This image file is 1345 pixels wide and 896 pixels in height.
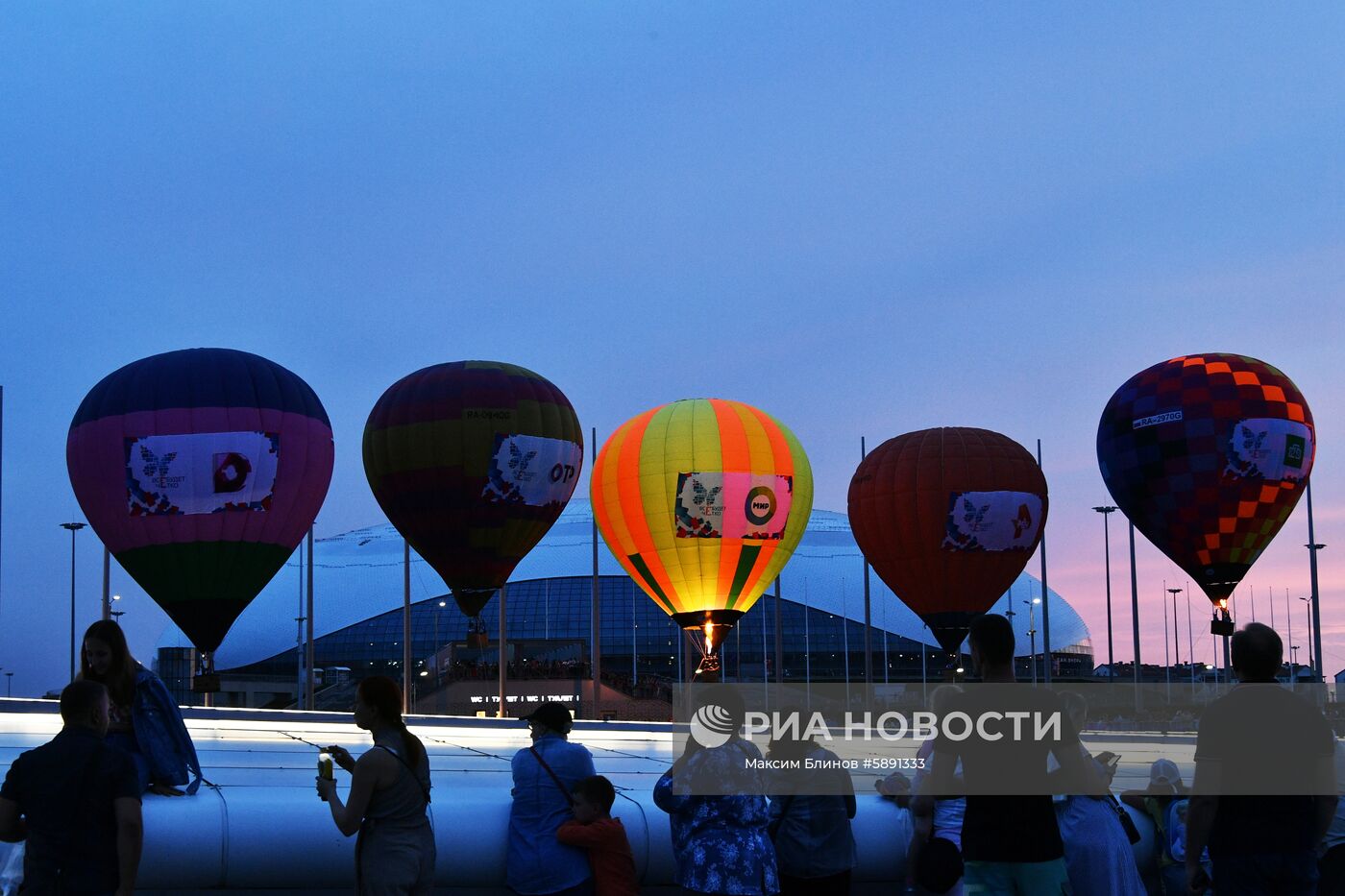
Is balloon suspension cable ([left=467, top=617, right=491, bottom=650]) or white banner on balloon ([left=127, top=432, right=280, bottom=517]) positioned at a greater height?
white banner on balloon ([left=127, top=432, right=280, bottom=517])

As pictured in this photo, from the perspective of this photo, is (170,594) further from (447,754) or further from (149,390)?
(447,754)

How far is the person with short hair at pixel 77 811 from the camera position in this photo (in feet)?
20.7

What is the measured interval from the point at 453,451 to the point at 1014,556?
983 centimetres

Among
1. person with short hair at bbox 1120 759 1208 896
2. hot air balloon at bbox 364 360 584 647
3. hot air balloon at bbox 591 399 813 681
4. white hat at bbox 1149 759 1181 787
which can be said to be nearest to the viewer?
person with short hair at bbox 1120 759 1208 896

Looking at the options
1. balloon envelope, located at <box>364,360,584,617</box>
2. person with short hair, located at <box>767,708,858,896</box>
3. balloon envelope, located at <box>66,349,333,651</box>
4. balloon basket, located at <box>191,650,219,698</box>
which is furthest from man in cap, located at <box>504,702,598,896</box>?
balloon envelope, located at <box>364,360,584,617</box>

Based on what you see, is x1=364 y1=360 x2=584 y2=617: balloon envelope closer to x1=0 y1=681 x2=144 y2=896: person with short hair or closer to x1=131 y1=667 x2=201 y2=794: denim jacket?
x1=131 y1=667 x2=201 y2=794: denim jacket

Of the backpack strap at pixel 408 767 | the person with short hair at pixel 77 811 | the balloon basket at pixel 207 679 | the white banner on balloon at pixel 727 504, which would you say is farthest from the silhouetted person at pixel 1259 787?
the white banner on balloon at pixel 727 504

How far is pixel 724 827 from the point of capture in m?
8.16

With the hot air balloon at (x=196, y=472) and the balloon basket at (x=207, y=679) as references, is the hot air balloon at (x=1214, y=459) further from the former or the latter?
the balloon basket at (x=207, y=679)

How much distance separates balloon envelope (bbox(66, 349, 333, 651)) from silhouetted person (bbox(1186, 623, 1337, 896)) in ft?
51.1

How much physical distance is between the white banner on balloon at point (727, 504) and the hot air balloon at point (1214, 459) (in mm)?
6194

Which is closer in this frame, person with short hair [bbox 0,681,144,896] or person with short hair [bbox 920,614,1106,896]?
person with short hair [bbox 0,681,144,896]

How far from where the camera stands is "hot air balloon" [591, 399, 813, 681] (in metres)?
25.5

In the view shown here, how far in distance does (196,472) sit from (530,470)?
5121 millimetres
